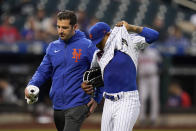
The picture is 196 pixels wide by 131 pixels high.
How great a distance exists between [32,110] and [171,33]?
4758mm

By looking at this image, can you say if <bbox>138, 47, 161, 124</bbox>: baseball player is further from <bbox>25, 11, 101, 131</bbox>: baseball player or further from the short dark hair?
the short dark hair

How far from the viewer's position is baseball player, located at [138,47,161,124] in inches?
506

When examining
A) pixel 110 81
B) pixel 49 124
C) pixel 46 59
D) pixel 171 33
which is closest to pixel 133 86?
pixel 110 81

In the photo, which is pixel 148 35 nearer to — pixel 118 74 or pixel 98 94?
pixel 118 74

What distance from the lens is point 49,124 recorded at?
12.8 m

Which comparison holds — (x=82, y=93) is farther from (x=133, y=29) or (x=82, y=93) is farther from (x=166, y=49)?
(x=166, y=49)

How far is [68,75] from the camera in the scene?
5852 millimetres

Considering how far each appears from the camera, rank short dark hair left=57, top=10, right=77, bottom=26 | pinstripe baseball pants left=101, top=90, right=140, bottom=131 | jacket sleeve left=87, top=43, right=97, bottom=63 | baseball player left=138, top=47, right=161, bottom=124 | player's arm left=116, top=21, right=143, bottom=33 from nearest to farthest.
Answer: pinstripe baseball pants left=101, top=90, right=140, bottom=131 < player's arm left=116, top=21, right=143, bottom=33 < short dark hair left=57, top=10, right=77, bottom=26 < jacket sleeve left=87, top=43, right=97, bottom=63 < baseball player left=138, top=47, right=161, bottom=124

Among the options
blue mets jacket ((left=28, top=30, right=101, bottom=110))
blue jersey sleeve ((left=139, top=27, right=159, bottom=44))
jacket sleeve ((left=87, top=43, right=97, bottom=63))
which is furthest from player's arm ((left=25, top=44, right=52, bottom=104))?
blue jersey sleeve ((left=139, top=27, right=159, bottom=44))

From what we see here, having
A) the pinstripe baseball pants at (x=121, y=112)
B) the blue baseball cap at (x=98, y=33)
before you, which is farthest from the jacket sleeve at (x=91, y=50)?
the pinstripe baseball pants at (x=121, y=112)

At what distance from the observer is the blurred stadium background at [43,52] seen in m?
13.1

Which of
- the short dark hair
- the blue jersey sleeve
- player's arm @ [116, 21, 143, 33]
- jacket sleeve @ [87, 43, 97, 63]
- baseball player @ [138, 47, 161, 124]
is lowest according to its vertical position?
baseball player @ [138, 47, 161, 124]

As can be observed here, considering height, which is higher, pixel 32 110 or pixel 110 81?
pixel 110 81

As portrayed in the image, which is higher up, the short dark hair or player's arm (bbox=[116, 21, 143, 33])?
the short dark hair
